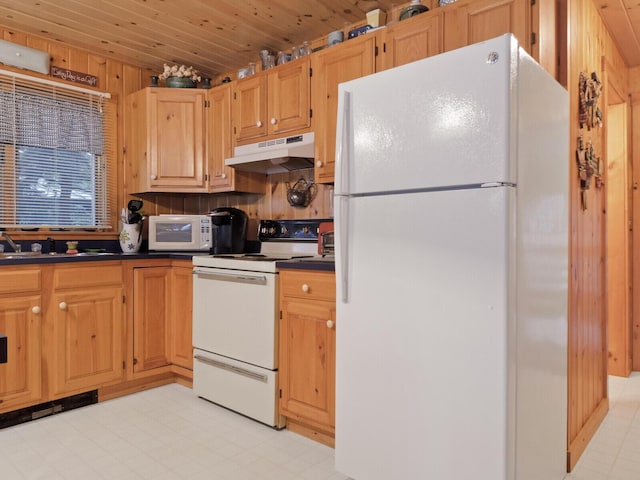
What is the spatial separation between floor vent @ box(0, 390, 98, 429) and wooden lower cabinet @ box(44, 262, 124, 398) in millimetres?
68

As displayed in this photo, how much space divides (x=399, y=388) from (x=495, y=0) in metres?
1.67

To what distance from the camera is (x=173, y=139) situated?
3.37 m

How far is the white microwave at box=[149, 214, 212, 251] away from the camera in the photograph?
3.27m

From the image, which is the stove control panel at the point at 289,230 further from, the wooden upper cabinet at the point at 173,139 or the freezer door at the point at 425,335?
the freezer door at the point at 425,335

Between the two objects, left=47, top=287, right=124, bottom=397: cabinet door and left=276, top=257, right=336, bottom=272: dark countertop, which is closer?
left=276, top=257, right=336, bottom=272: dark countertop

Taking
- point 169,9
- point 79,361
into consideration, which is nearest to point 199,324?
point 79,361

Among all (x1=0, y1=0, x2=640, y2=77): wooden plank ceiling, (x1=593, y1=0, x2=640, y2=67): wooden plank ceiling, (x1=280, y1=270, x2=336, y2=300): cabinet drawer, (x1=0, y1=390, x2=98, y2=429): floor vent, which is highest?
(x1=0, y1=0, x2=640, y2=77): wooden plank ceiling

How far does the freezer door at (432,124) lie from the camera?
139 cm

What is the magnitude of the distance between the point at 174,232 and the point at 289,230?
82 centimetres

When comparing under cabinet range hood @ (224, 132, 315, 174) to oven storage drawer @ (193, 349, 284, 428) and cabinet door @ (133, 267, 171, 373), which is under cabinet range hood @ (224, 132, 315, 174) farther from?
oven storage drawer @ (193, 349, 284, 428)

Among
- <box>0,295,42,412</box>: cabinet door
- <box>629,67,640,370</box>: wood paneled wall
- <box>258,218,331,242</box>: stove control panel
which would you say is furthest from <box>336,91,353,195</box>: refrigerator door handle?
<box>629,67,640,370</box>: wood paneled wall

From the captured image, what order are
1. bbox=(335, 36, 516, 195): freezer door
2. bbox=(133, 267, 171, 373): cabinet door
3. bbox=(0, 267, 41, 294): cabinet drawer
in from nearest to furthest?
bbox=(335, 36, 516, 195): freezer door, bbox=(0, 267, 41, 294): cabinet drawer, bbox=(133, 267, 171, 373): cabinet door

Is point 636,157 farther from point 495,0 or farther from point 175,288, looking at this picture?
point 175,288

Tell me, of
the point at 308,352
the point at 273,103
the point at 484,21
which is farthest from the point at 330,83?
the point at 308,352
